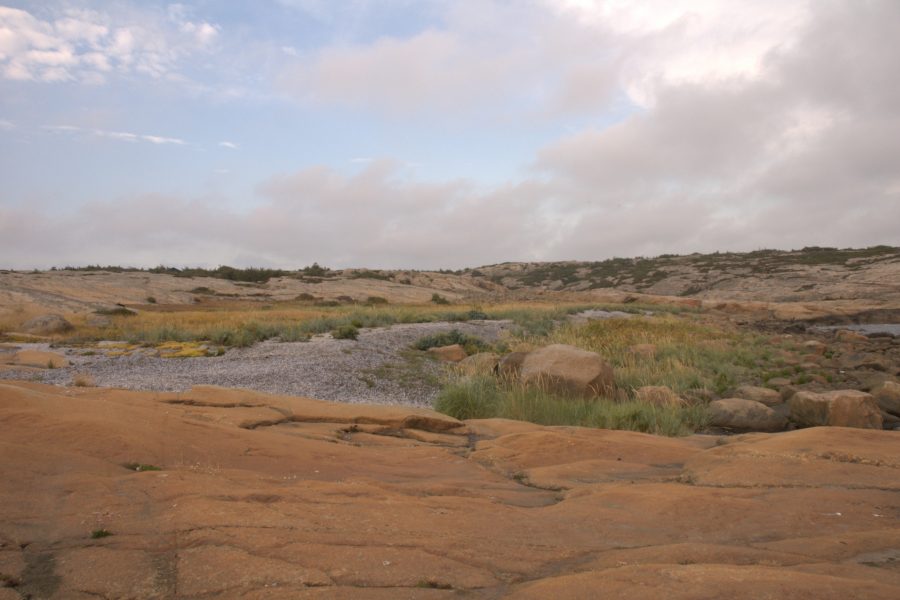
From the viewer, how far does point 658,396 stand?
38.7ft

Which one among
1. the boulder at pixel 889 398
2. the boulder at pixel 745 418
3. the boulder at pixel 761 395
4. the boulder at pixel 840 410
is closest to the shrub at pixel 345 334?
the boulder at pixel 761 395

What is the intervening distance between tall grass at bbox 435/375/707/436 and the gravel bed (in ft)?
6.85

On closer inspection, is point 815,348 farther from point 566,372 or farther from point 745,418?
point 566,372

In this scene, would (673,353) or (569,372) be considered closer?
(569,372)

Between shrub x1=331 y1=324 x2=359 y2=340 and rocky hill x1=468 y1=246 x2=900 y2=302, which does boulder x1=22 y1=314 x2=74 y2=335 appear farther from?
rocky hill x1=468 y1=246 x2=900 y2=302

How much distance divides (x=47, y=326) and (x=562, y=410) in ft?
67.2

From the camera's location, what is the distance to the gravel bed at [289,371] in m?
13.3

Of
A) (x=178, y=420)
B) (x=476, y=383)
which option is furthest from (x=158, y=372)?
(x=178, y=420)

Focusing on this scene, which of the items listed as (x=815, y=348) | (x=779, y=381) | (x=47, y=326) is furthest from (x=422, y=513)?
(x=47, y=326)

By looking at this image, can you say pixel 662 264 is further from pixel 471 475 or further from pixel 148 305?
pixel 471 475

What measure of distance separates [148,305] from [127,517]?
38.5 meters

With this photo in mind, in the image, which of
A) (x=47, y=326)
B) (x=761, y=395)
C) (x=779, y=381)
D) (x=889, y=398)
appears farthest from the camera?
(x=47, y=326)

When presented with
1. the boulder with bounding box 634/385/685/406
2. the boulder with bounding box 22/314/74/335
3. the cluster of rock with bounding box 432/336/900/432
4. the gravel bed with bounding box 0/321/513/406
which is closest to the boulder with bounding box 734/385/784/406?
the cluster of rock with bounding box 432/336/900/432

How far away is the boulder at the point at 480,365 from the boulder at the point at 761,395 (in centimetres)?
541
